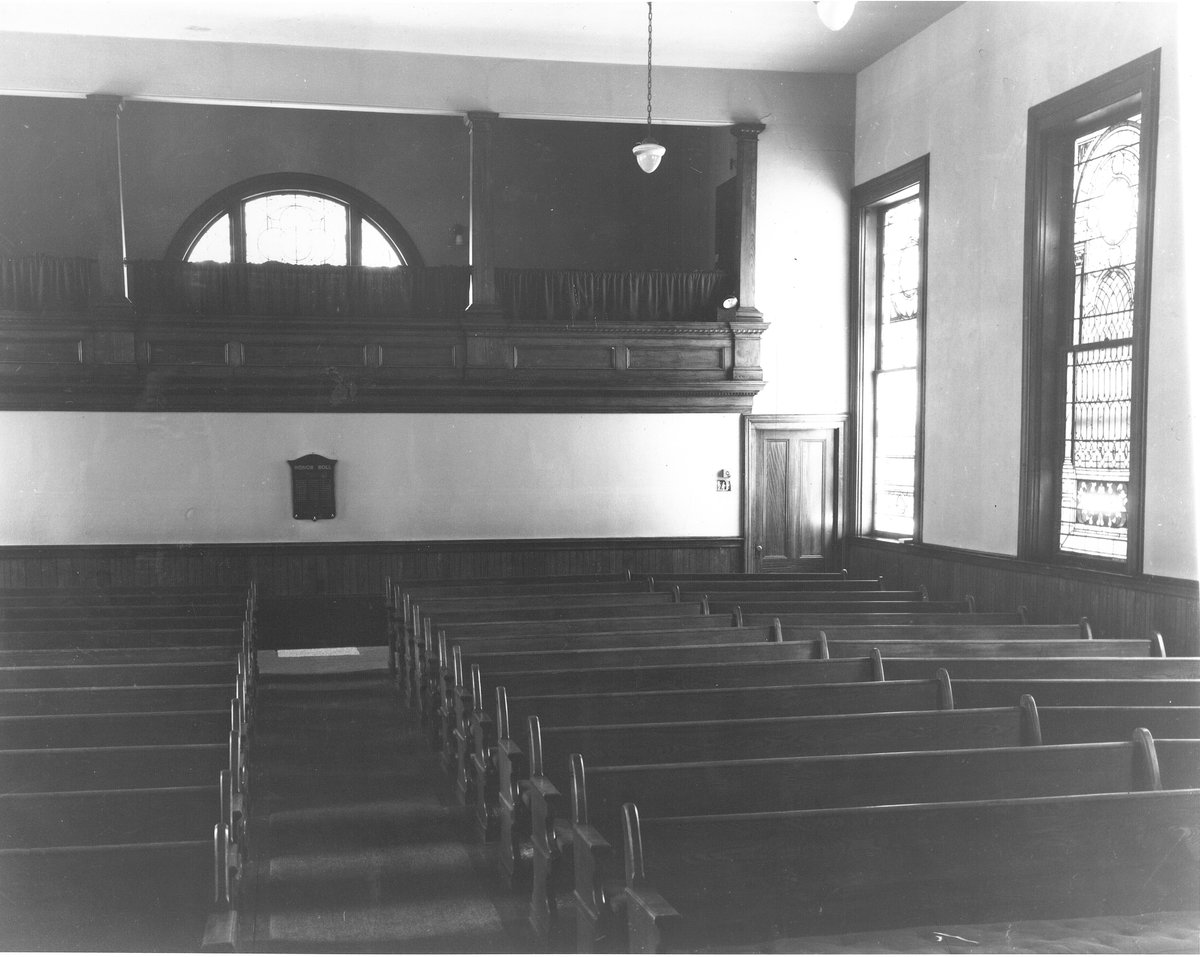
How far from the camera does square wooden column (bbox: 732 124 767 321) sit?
11.6 meters

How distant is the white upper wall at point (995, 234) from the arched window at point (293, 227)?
218 inches

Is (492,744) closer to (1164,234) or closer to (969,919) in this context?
(969,919)

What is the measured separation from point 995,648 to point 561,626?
240cm

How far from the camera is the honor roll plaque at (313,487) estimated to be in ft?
36.4

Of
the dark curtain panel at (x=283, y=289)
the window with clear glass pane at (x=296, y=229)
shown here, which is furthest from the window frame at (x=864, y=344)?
the window with clear glass pane at (x=296, y=229)

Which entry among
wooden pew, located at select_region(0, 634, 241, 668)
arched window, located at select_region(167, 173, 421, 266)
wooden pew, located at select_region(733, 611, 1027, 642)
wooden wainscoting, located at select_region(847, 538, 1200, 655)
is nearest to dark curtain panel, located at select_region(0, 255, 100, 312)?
arched window, located at select_region(167, 173, 421, 266)

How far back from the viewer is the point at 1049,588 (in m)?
8.50

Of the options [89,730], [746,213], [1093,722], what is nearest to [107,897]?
[89,730]

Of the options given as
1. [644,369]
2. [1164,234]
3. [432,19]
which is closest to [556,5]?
[432,19]

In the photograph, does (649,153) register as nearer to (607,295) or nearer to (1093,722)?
(607,295)

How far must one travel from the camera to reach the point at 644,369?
11484mm

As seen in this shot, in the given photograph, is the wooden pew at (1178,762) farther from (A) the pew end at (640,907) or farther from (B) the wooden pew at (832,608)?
(B) the wooden pew at (832,608)

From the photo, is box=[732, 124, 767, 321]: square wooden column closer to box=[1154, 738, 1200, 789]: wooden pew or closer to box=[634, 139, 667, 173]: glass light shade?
box=[634, 139, 667, 173]: glass light shade

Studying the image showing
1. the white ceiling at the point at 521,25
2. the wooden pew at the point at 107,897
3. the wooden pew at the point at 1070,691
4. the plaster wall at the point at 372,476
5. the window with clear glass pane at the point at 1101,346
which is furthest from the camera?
the plaster wall at the point at 372,476
